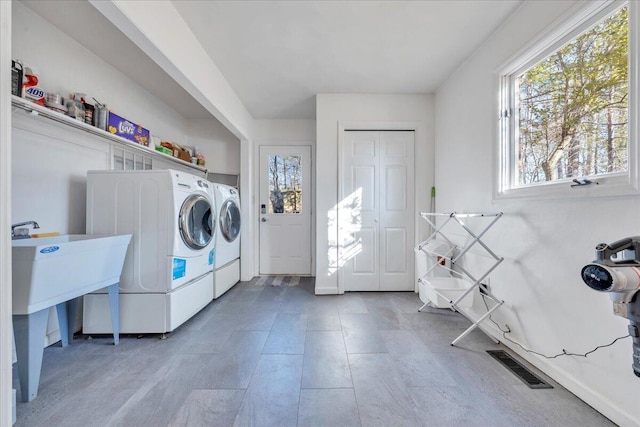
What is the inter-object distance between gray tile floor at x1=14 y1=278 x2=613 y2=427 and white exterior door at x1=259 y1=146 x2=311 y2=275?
63.9 inches

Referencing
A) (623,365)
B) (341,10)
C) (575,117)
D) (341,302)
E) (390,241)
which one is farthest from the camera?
(390,241)

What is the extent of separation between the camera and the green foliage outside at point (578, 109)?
4.25 feet

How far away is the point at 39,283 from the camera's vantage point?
137cm

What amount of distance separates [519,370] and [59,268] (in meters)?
2.79

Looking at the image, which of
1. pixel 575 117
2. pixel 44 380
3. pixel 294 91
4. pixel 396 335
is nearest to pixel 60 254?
pixel 44 380

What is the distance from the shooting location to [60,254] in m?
1.44

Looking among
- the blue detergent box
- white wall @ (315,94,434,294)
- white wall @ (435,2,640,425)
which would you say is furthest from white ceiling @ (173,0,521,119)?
the blue detergent box

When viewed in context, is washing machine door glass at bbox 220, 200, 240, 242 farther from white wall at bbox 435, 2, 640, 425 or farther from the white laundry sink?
white wall at bbox 435, 2, 640, 425

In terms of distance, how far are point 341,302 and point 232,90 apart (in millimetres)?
2685

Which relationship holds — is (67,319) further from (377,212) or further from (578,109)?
(578,109)

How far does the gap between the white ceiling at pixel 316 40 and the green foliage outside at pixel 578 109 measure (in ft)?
1.95

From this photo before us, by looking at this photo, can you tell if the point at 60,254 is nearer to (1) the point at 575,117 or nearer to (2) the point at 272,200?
(2) the point at 272,200

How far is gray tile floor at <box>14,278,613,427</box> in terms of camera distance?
1.29 m

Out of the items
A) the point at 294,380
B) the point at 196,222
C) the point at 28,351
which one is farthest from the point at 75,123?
the point at 294,380
